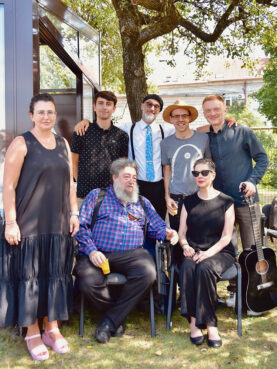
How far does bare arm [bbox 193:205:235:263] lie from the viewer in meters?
3.65

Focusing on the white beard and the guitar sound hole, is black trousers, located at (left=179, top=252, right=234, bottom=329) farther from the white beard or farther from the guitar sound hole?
the white beard

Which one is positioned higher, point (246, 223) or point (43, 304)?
point (246, 223)

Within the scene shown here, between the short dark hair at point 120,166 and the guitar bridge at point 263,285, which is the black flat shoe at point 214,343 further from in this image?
the short dark hair at point 120,166

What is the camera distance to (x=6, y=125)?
3994 mm

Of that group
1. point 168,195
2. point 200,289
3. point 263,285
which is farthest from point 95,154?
point 263,285

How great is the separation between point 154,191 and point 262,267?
52.5 inches

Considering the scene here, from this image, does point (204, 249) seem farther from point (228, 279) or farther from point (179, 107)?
point (179, 107)

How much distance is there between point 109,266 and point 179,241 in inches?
27.7

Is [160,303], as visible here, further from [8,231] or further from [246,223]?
[8,231]

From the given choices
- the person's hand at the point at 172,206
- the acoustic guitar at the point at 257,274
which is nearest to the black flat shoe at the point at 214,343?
the acoustic guitar at the point at 257,274

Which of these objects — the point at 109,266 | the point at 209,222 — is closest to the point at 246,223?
the point at 209,222

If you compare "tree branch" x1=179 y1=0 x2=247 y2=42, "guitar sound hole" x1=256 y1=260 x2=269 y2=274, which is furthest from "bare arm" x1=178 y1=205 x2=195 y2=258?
"tree branch" x1=179 y1=0 x2=247 y2=42

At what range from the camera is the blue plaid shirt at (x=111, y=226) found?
146 inches

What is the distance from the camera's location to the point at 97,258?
11.6ft
